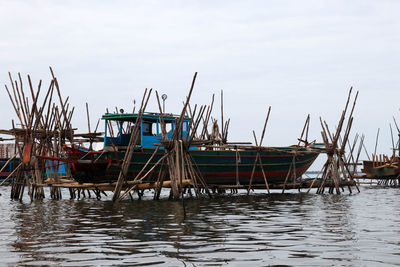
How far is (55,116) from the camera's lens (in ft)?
77.9

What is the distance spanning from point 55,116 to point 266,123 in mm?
9998

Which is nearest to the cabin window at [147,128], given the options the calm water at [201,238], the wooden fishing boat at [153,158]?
the wooden fishing boat at [153,158]

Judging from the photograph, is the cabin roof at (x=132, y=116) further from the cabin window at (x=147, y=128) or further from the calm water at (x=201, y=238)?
the calm water at (x=201, y=238)

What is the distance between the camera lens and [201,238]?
10.4 m

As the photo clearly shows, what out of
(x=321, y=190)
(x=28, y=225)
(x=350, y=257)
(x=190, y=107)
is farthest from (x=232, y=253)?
(x=321, y=190)

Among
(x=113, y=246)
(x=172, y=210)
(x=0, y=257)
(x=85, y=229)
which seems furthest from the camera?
(x=172, y=210)

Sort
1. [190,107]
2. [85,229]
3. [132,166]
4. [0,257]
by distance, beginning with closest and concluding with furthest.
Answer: [0,257], [85,229], [132,166], [190,107]

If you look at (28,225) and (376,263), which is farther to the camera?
(28,225)

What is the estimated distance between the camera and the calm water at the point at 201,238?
832cm

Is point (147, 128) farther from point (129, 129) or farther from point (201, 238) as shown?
point (201, 238)

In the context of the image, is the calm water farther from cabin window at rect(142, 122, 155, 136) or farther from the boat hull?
cabin window at rect(142, 122, 155, 136)

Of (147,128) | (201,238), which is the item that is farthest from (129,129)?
(201,238)

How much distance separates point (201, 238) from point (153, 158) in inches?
541

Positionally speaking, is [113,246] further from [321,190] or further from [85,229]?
[321,190]
